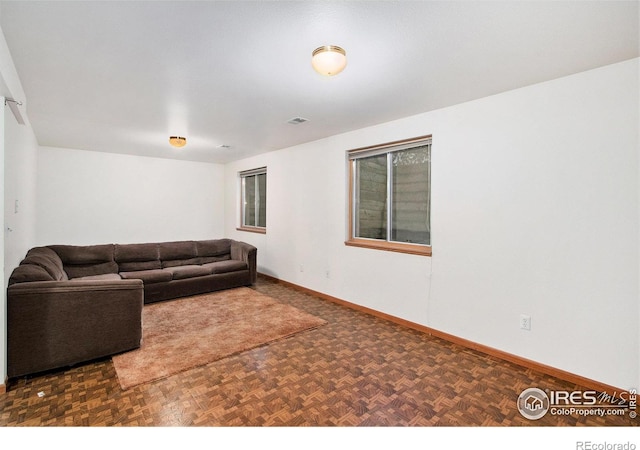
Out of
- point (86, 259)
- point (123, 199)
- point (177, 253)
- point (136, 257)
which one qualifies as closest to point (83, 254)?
point (86, 259)

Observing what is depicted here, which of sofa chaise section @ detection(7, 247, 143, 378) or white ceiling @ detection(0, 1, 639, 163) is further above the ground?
white ceiling @ detection(0, 1, 639, 163)

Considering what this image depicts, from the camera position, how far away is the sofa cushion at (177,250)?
5.25 metres

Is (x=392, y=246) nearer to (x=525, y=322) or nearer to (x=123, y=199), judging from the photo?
(x=525, y=322)

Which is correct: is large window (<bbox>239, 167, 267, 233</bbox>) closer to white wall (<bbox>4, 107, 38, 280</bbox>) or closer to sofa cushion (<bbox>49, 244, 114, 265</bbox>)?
sofa cushion (<bbox>49, 244, 114, 265</bbox>)

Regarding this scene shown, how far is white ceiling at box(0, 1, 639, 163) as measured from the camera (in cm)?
166

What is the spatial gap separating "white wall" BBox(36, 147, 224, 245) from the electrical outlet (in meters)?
6.23

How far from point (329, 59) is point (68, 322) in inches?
115

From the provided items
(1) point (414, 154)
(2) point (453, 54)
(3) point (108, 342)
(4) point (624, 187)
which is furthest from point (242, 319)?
(4) point (624, 187)

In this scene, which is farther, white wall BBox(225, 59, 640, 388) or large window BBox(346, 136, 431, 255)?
large window BBox(346, 136, 431, 255)

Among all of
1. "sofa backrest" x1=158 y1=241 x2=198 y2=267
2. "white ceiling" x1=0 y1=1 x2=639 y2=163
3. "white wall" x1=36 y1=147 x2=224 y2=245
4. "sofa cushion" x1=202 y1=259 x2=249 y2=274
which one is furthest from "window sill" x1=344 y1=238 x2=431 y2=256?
"white wall" x1=36 y1=147 x2=224 y2=245

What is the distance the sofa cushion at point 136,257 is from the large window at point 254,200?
1.89 m

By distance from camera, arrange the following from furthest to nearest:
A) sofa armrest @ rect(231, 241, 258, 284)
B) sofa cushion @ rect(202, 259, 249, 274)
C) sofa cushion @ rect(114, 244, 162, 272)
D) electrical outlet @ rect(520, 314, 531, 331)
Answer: sofa armrest @ rect(231, 241, 258, 284) < sofa cushion @ rect(202, 259, 249, 274) < sofa cushion @ rect(114, 244, 162, 272) < electrical outlet @ rect(520, 314, 531, 331)

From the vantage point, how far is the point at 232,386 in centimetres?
231
